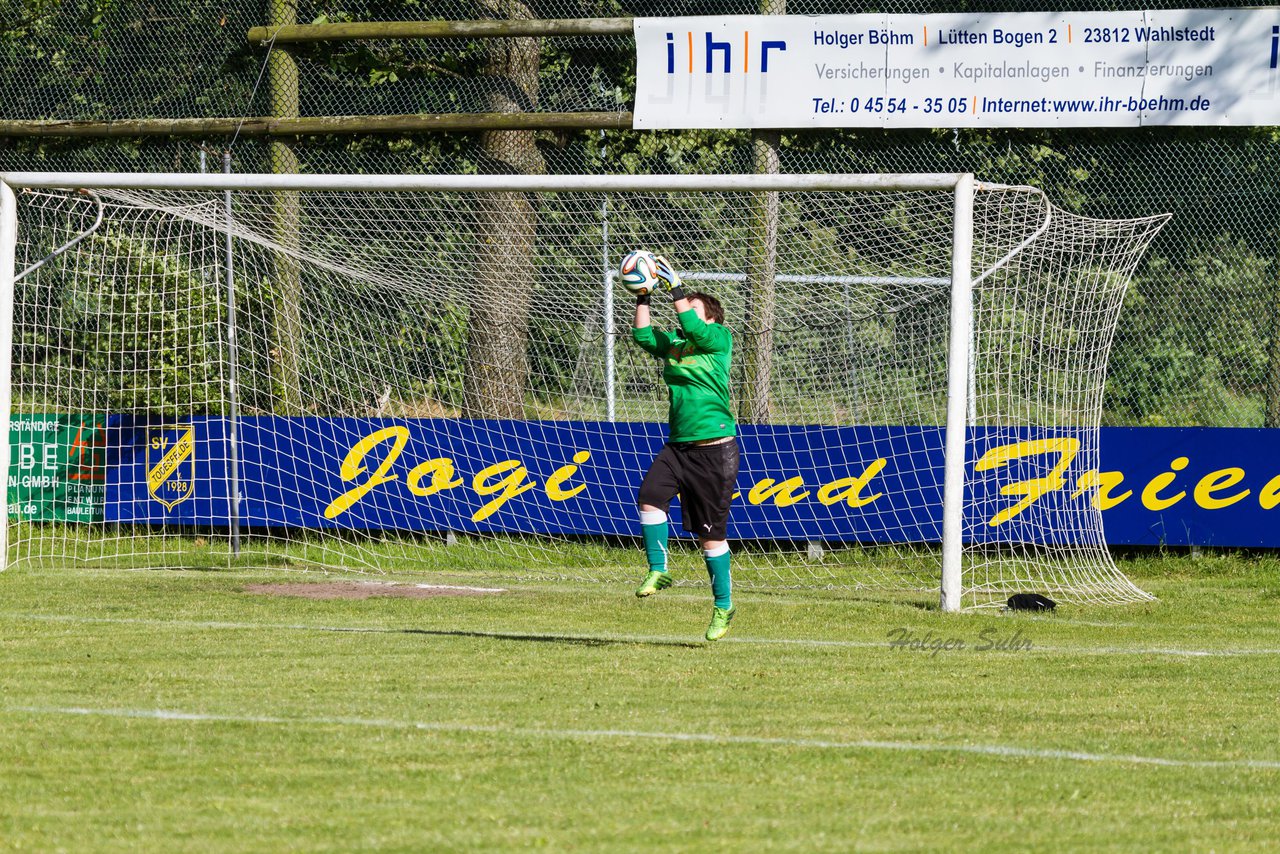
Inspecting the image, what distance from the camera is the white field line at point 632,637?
29.7 feet

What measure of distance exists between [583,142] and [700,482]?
Answer: 7553 mm

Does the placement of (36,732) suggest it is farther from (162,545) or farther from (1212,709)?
(162,545)

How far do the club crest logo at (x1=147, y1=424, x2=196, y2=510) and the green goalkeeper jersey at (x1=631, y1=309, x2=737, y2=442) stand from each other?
253 inches

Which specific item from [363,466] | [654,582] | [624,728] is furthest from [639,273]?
[363,466]

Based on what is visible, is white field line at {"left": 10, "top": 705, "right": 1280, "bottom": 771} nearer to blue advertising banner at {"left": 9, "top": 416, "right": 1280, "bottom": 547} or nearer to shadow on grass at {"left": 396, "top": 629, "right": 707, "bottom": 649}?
shadow on grass at {"left": 396, "top": 629, "right": 707, "bottom": 649}

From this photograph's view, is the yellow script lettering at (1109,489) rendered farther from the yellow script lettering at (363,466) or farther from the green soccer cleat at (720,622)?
the yellow script lettering at (363,466)

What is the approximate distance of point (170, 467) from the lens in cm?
1404

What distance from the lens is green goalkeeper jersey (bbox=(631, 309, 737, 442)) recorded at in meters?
8.98

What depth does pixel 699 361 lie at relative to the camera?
9016 millimetres

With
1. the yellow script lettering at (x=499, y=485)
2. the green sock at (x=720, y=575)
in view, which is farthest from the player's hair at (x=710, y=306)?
the yellow script lettering at (x=499, y=485)

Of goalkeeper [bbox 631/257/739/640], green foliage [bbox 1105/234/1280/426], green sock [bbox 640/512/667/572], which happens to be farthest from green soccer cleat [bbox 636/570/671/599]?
green foliage [bbox 1105/234/1280/426]

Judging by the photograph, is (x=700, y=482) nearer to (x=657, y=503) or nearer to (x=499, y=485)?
(x=657, y=503)

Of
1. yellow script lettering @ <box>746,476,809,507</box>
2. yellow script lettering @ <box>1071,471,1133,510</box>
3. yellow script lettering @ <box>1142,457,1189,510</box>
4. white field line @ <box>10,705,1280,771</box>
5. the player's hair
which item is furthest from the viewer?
yellow script lettering @ <box>746,476,809,507</box>

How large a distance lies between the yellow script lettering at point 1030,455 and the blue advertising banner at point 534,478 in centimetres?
21
